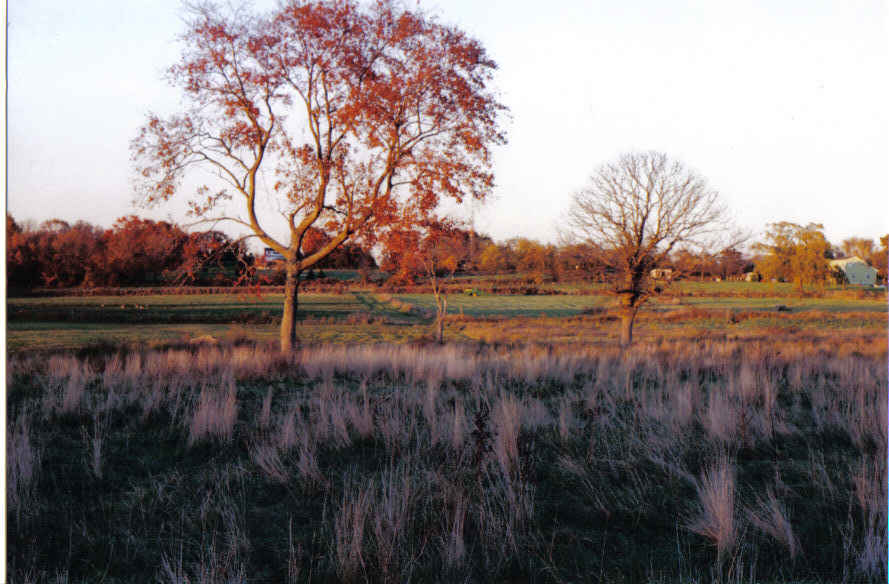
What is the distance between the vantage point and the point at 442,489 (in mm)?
3199

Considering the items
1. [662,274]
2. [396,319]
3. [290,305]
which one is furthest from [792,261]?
[396,319]

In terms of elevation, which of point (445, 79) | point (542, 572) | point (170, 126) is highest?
point (445, 79)

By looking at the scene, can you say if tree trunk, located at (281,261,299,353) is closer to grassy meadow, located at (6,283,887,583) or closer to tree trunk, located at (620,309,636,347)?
grassy meadow, located at (6,283,887,583)

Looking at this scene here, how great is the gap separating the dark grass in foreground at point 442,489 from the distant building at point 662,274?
863 centimetres

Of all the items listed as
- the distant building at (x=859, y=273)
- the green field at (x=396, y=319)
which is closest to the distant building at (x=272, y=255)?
the green field at (x=396, y=319)

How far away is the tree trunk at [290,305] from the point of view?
35.9 feet

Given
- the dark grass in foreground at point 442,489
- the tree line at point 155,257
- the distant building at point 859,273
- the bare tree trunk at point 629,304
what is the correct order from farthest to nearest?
the bare tree trunk at point 629,304, the tree line at point 155,257, the distant building at point 859,273, the dark grass in foreground at point 442,489

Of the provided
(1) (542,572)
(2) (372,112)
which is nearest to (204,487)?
(1) (542,572)

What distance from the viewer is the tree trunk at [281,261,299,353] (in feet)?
35.9

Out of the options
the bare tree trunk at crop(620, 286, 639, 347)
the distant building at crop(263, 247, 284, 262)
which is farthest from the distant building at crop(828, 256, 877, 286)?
the distant building at crop(263, 247, 284, 262)

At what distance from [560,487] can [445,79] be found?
779 cm

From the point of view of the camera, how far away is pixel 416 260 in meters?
11.4

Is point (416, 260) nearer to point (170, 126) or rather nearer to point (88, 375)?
point (170, 126)

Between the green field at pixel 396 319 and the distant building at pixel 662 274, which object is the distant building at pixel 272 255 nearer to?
the green field at pixel 396 319
